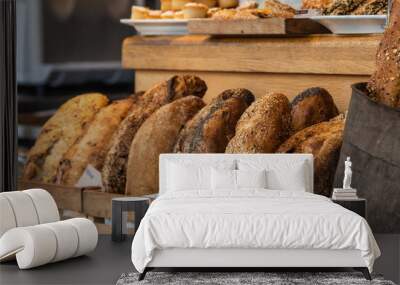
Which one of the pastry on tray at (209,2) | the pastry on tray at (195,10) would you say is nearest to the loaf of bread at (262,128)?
the pastry on tray at (195,10)

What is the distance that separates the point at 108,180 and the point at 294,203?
84.2 inches

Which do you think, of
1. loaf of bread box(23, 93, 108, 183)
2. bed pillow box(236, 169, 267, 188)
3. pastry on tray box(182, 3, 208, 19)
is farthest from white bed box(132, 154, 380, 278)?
loaf of bread box(23, 93, 108, 183)

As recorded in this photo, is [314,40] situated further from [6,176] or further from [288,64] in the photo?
[6,176]

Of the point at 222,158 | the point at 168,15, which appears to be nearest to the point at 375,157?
the point at 222,158

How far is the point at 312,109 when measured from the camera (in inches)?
248

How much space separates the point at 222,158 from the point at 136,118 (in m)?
1.12

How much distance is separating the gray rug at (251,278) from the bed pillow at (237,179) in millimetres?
953

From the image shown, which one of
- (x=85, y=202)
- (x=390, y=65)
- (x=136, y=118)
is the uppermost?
(x=390, y=65)

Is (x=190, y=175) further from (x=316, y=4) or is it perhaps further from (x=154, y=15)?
(x=154, y=15)

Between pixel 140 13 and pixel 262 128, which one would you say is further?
pixel 140 13

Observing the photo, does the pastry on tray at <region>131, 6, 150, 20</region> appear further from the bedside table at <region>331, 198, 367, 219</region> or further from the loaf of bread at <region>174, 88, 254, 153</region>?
the bedside table at <region>331, 198, 367, 219</region>

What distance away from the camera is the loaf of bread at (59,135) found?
7.50 metres

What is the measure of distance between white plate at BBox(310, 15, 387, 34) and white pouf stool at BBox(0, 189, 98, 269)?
214 cm

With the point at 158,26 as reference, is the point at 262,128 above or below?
below
